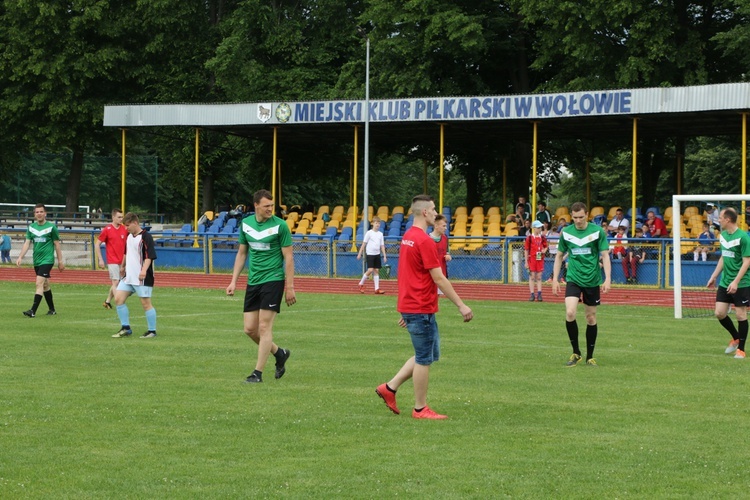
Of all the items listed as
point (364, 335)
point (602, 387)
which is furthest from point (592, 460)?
point (364, 335)

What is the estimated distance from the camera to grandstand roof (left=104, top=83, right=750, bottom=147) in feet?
103

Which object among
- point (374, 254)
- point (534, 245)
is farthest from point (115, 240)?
point (534, 245)

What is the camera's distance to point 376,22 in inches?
1708

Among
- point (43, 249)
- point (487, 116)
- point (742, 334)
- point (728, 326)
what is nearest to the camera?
point (742, 334)

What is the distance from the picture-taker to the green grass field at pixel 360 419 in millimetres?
7613

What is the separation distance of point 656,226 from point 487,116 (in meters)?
5.90

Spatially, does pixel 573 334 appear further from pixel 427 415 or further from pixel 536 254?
pixel 536 254

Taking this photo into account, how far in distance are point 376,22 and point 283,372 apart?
3226 cm

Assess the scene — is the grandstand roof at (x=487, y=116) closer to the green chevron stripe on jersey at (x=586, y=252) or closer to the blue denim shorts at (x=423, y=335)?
the green chevron stripe on jersey at (x=586, y=252)

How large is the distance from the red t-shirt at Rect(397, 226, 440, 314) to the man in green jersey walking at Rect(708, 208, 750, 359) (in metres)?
6.61

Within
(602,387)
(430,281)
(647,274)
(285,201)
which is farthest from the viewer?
(285,201)

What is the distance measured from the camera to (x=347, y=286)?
3131 centimetres

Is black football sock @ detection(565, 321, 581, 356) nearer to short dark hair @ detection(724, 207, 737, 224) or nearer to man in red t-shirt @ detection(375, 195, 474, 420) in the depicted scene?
short dark hair @ detection(724, 207, 737, 224)

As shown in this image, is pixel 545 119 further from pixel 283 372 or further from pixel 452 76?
pixel 283 372
